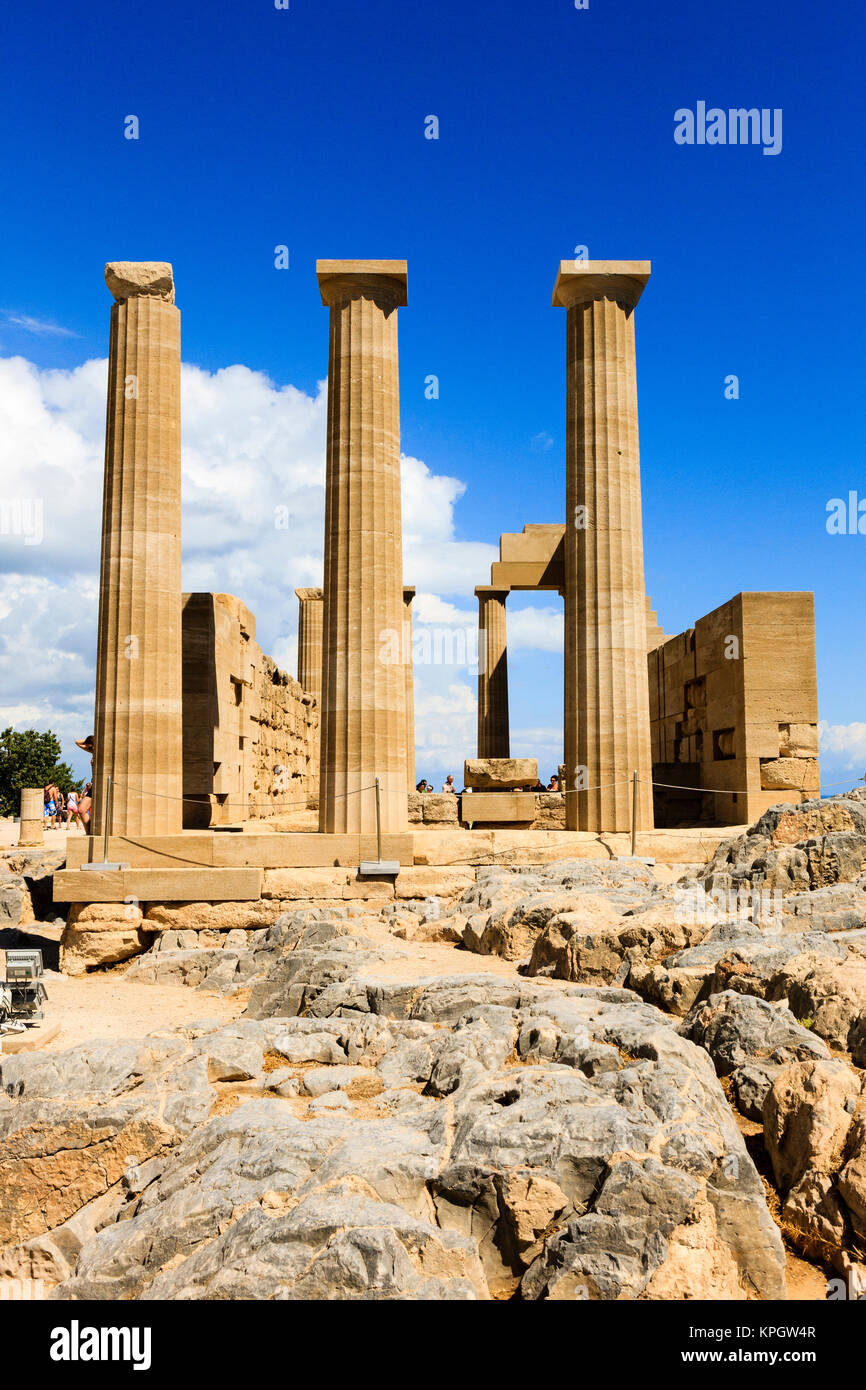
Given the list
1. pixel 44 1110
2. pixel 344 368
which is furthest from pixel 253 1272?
pixel 344 368

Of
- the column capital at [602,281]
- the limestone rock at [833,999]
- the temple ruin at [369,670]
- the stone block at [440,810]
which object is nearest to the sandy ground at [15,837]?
the temple ruin at [369,670]

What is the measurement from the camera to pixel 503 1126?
14.1 ft

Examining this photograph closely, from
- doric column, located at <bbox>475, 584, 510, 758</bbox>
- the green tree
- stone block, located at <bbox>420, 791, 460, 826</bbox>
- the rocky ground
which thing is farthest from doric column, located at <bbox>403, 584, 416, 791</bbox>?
the green tree

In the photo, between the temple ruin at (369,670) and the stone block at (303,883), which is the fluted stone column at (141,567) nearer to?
the temple ruin at (369,670)

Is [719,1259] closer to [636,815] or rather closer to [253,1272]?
[253,1272]

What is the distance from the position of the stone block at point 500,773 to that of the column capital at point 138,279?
860cm

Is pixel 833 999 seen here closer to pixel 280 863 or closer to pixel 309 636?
pixel 280 863

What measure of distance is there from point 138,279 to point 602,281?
22.3 feet

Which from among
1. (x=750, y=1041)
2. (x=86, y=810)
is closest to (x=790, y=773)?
(x=750, y=1041)

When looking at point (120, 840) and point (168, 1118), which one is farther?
point (120, 840)

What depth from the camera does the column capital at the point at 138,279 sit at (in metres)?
13.4

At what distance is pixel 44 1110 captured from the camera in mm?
5234
